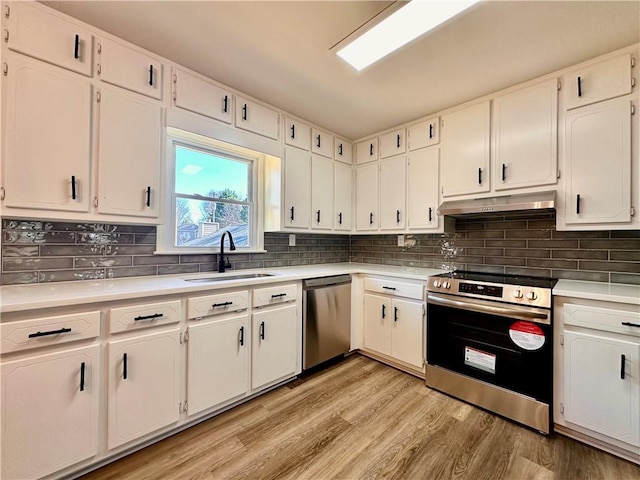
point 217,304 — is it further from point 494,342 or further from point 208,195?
point 494,342

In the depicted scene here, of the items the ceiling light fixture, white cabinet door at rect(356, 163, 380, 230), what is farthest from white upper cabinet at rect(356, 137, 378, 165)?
the ceiling light fixture

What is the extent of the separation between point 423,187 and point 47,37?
2.98 meters

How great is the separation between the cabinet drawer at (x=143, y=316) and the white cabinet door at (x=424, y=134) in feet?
8.76

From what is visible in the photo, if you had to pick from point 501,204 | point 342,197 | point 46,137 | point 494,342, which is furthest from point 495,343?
point 46,137

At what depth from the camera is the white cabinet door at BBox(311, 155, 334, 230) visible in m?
3.07

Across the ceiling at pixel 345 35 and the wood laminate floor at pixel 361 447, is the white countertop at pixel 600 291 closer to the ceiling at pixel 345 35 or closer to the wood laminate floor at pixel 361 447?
the wood laminate floor at pixel 361 447

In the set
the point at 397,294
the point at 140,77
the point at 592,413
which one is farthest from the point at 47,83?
the point at 592,413

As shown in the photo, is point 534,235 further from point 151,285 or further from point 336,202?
point 151,285

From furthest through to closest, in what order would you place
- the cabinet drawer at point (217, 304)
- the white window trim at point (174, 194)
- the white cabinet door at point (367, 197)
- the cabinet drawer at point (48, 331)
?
1. the white cabinet door at point (367, 197)
2. the white window trim at point (174, 194)
3. the cabinet drawer at point (217, 304)
4. the cabinet drawer at point (48, 331)

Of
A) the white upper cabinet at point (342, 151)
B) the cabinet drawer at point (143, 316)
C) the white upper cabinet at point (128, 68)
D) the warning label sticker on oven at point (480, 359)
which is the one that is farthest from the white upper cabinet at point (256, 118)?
the warning label sticker on oven at point (480, 359)

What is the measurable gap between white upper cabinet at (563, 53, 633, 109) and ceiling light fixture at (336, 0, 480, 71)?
129cm

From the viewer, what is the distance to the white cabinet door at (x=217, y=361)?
181cm

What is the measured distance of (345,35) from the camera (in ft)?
5.61

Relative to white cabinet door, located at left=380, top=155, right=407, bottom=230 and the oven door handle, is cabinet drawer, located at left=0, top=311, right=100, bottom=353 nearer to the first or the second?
the oven door handle
